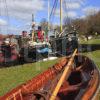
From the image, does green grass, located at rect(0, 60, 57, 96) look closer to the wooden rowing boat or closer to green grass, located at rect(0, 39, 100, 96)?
green grass, located at rect(0, 39, 100, 96)

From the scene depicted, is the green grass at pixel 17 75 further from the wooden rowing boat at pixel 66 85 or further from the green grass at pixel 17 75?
the wooden rowing boat at pixel 66 85

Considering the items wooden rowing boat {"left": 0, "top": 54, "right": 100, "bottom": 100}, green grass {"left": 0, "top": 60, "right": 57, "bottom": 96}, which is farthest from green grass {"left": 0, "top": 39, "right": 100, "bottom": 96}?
wooden rowing boat {"left": 0, "top": 54, "right": 100, "bottom": 100}

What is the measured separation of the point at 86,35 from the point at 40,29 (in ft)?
152

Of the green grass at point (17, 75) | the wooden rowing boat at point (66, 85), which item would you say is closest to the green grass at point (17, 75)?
the green grass at point (17, 75)

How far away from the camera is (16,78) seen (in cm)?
1334

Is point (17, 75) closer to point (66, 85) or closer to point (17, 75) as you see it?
point (17, 75)

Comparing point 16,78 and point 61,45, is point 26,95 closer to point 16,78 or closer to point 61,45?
point 16,78

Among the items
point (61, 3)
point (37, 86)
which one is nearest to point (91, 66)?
point (37, 86)

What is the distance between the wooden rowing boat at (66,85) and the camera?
7214mm

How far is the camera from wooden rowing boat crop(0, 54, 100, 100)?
23.7 feet

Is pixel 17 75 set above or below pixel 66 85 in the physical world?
below

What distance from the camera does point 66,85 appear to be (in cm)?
930

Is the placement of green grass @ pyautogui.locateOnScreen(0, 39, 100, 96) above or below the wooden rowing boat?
below

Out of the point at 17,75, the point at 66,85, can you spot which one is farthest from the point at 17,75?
the point at 66,85
